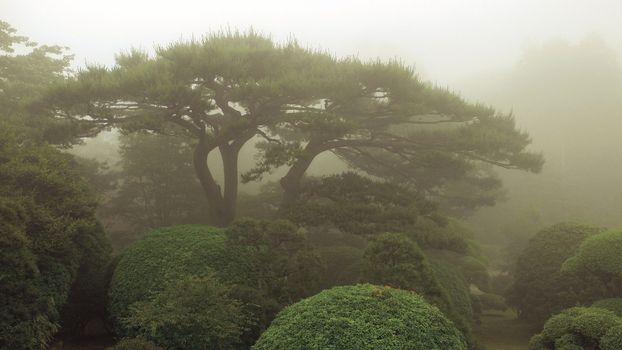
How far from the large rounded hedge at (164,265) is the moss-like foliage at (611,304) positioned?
826 centimetres

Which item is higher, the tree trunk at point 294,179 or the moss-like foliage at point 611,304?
the tree trunk at point 294,179

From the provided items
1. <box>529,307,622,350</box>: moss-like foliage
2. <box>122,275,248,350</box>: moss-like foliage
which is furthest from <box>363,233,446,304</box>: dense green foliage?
<box>122,275,248,350</box>: moss-like foliage

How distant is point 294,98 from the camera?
44.9 ft

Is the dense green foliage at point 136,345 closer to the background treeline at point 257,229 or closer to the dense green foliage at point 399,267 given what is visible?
the background treeline at point 257,229

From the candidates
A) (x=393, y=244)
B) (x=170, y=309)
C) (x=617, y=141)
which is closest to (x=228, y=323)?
(x=170, y=309)

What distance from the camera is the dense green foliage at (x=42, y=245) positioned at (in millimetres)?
7855

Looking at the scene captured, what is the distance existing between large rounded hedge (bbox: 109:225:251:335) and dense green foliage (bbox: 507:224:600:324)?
8341 millimetres

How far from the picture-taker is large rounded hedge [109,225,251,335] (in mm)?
9391

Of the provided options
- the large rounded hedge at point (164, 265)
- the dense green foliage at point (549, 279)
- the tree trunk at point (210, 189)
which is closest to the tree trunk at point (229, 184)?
the tree trunk at point (210, 189)

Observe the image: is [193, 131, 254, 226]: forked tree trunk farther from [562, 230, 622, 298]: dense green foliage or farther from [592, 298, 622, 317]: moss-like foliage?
[592, 298, 622, 317]: moss-like foliage

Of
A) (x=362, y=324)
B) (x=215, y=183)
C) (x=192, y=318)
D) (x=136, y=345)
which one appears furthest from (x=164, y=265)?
(x=215, y=183)

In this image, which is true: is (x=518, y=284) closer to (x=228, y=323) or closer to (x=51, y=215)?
(x=228, y=323)

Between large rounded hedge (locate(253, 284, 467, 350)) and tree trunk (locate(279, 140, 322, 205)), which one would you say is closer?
large rounded hedge (locate(253, 284, 467, 350))

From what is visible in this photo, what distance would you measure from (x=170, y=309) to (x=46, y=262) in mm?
3049
